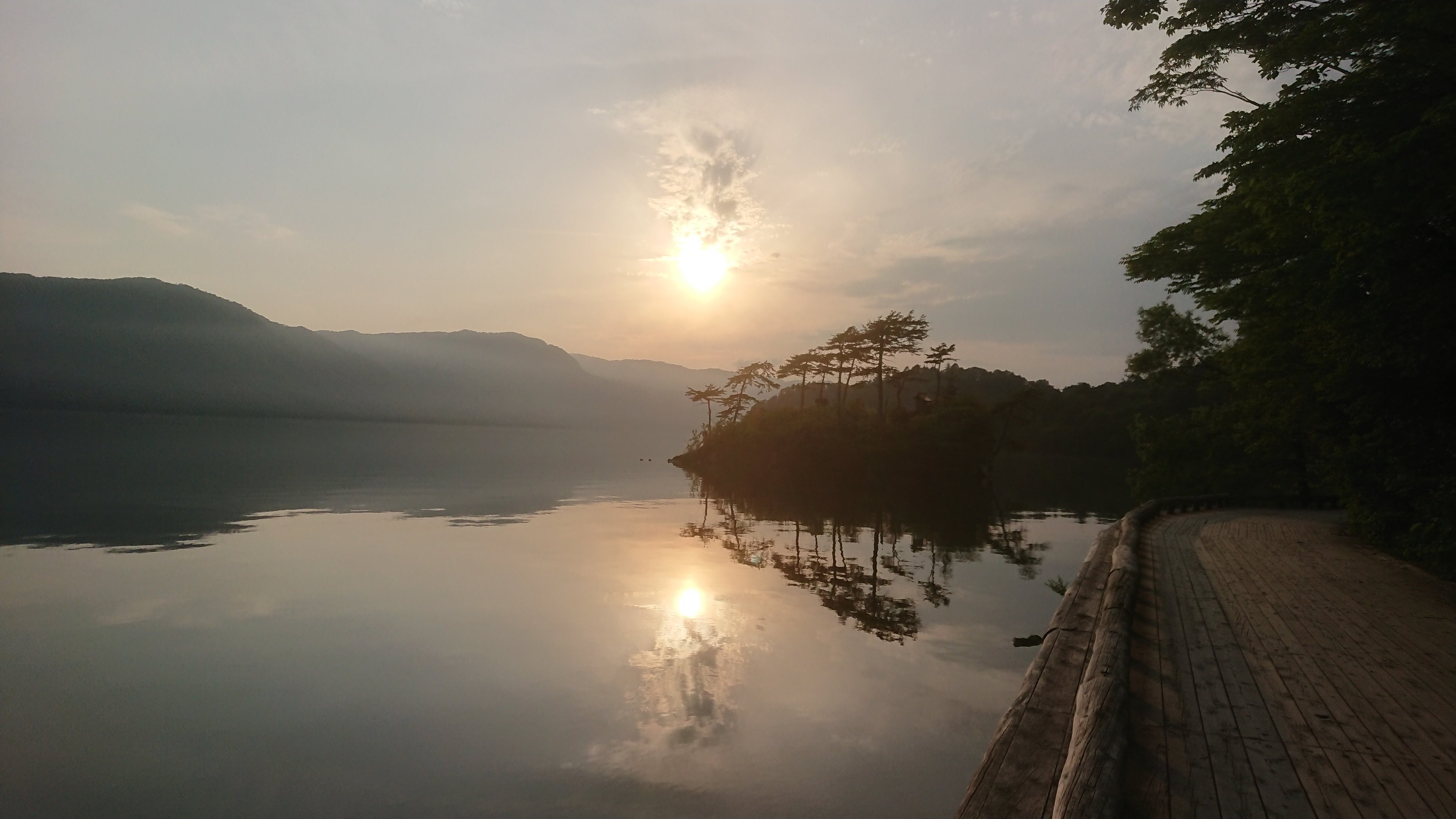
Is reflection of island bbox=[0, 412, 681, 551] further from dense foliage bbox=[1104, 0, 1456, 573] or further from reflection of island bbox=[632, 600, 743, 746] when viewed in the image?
dense foliage bbox=[1104, 0, 1456, 573]

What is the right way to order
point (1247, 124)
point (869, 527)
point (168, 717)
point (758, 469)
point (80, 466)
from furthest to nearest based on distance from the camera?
point (758, 469) < point (80, 466) < point (869, 527) < point (1247, 124) < point (168, 717)

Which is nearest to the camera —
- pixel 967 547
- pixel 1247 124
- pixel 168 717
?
pixel 168 717

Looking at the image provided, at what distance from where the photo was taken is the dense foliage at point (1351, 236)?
948cm

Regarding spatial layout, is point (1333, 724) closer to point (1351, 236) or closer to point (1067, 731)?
point (1067, 731)

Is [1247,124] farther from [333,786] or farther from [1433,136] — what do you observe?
[333,786]

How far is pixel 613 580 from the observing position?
715 inches

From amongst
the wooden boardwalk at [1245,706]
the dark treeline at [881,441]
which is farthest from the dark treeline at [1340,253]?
the dark treeline at [881,441]

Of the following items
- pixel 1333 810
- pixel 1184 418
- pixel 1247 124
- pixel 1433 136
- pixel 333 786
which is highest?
pixel 1247 124

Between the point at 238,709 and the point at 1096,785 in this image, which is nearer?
the point at 1096,785

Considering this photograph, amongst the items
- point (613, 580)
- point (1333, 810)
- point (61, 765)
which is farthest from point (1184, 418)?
point (61, 765)

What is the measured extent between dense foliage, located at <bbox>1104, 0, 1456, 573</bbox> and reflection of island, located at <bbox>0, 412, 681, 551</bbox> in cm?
2633

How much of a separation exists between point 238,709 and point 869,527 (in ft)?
76.0

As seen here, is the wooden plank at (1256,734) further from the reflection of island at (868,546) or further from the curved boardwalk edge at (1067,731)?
the reflection of island at (868,546)

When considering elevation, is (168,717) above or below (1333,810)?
below
